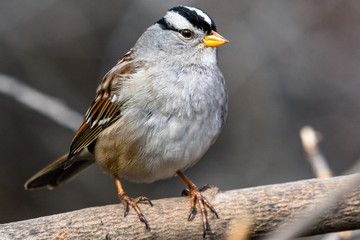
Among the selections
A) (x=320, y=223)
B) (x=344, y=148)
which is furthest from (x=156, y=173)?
(x=344, y=148)

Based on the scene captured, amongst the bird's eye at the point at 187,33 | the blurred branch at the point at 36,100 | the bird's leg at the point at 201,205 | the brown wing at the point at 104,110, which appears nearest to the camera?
the bird's leg at the point at 201,205

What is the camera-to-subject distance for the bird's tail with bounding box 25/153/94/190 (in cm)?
384

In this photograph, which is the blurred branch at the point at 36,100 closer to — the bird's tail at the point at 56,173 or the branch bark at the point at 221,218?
the bird's tail at the point at 56,173

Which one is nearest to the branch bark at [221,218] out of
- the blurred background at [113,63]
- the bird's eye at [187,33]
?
the bird's eye at [187,33]

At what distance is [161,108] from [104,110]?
44cm

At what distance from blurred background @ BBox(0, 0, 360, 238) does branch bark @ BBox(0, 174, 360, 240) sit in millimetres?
2694

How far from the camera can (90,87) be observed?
5820mm

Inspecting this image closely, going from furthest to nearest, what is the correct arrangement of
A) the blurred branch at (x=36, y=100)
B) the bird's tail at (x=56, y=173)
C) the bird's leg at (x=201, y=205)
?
the bird's tail at (x=56, y=173) < the blurred branch at (x=36, y=100) < the bird's leg at (x=201, y=205)

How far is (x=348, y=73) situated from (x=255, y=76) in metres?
0.94

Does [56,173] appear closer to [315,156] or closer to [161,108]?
[161,108]

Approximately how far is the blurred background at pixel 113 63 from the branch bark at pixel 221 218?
8.84ft

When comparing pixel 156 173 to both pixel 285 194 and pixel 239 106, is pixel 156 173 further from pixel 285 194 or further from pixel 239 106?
pixel 239 106

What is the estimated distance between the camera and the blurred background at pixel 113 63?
5.70 m

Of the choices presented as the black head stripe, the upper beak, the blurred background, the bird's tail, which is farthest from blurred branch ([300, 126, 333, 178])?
the blurred background
